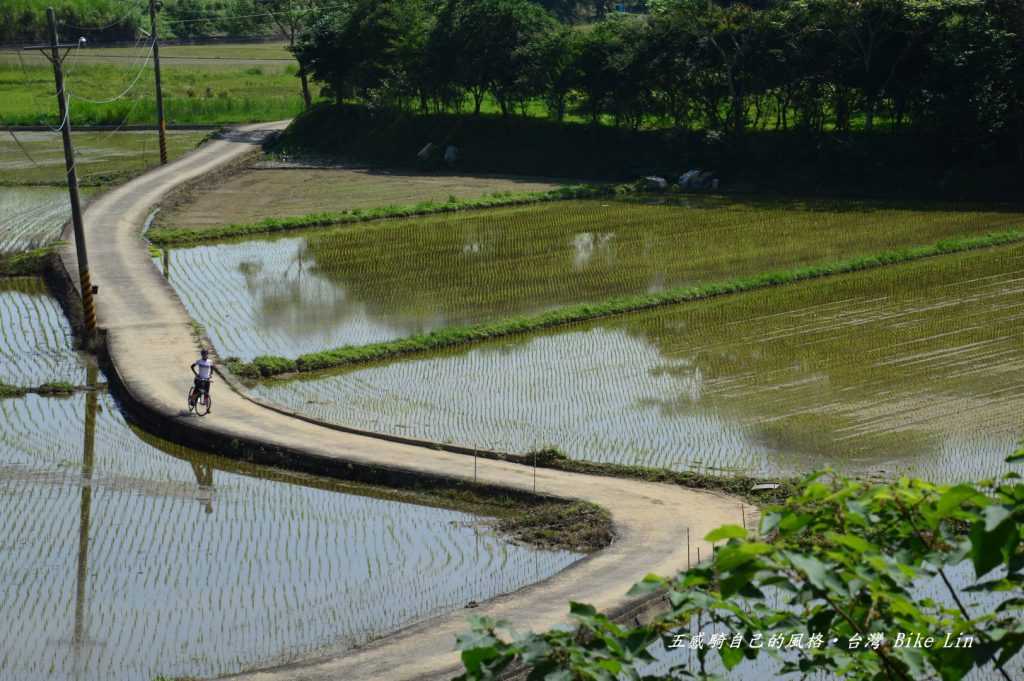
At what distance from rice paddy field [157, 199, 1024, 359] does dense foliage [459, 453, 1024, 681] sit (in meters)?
15.8

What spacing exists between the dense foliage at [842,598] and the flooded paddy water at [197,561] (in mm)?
6700

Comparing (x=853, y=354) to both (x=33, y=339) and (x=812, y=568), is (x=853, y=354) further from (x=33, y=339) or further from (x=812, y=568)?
(x=812, y=568)

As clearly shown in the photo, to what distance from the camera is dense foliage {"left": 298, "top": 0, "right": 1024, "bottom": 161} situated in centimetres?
3084

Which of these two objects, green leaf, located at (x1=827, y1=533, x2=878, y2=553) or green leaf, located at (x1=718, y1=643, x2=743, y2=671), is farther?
green leaf, located at (x1=718, y1=643, x2=743, y2=671)

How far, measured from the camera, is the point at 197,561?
1178 cm

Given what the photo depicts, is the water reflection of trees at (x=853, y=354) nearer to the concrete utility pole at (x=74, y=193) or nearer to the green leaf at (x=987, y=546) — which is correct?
the concrete utility pole at (x=74, y=193)

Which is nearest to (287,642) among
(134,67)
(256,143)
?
(256,143)

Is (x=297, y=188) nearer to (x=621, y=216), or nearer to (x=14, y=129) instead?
(x=621, y=216)

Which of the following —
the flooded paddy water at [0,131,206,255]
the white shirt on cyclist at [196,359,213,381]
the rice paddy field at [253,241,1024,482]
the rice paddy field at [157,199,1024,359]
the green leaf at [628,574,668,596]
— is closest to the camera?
the green leaf at [628,574,668,596]

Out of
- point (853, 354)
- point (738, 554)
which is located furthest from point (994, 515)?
point (853, 354)

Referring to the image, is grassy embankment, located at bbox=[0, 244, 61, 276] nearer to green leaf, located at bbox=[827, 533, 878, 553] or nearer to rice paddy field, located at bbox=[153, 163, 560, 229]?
rice paddy field, located at bbox=[153, 163, 560, 229]

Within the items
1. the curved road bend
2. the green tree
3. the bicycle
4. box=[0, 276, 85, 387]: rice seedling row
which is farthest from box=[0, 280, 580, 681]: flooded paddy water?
the green tree

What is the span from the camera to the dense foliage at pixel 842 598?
10.3 feet

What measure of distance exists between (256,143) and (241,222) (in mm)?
11617
